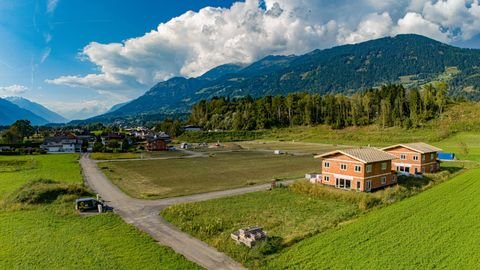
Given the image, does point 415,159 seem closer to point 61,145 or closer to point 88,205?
point 88,205

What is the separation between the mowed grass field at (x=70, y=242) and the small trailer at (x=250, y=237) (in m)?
3.87

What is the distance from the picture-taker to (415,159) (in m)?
46.5

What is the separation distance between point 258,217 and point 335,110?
11341 centimetres

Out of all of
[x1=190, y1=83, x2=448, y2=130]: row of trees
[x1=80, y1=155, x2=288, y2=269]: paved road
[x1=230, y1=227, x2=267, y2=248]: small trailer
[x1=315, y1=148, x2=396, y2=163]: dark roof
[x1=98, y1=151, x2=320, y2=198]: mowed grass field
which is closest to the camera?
[x1=80, y1=155, x2=288, y2=269]: paved road

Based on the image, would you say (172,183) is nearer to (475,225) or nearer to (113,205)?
(113,205)

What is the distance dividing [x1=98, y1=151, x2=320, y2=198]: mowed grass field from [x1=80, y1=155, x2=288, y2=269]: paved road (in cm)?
203

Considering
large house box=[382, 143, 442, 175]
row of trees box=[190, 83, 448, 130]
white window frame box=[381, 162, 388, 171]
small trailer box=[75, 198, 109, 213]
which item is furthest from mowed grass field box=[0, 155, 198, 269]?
row of trees box=[190, 83, 448, 130]

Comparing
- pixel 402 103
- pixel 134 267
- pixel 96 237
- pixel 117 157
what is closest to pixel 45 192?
pixel 96 237

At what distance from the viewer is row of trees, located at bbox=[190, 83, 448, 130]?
371ft

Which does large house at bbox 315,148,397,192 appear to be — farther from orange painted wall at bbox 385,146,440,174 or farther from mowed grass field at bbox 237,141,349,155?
mowed grass field at bbox 237,141,349,155

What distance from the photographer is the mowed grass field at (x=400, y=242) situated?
58.6ft

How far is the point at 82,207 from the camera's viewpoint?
1211 inches

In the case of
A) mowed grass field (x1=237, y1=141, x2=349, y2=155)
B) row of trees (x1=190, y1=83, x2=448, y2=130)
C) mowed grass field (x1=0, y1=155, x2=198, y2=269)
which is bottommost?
mowed grass field (x1=237, y1=141, x2=349, y2=155)

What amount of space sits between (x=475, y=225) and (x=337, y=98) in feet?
383
